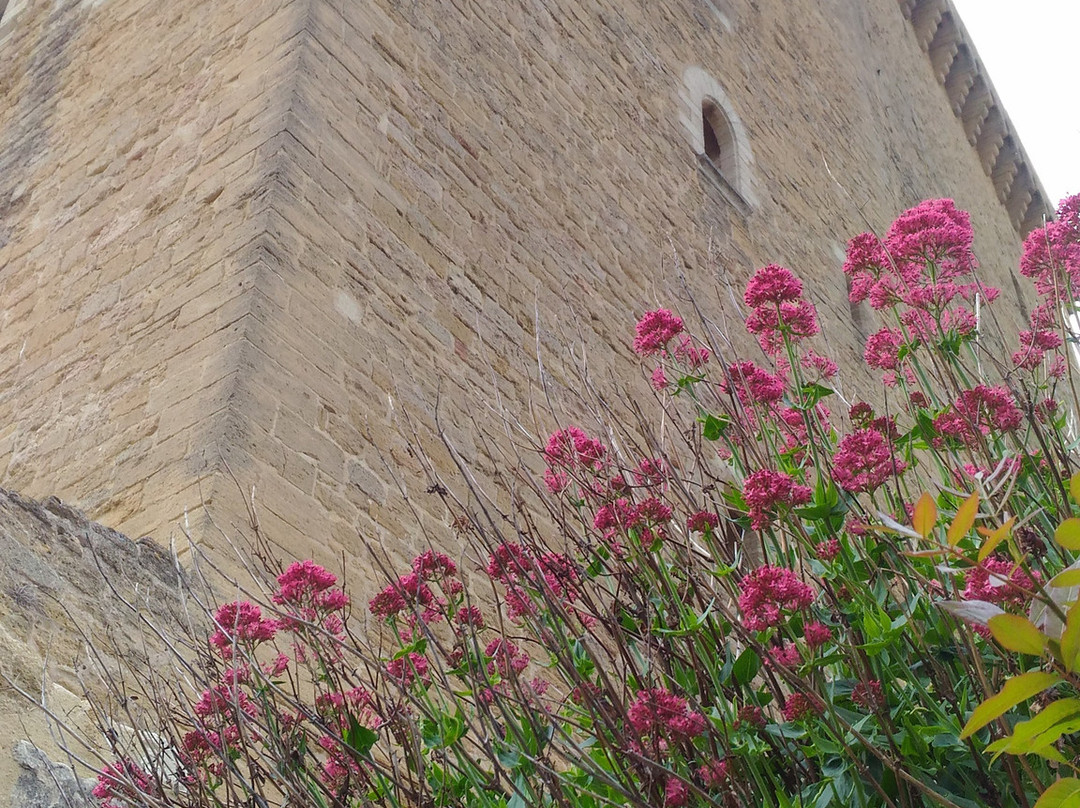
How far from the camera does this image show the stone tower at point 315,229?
3.76 m

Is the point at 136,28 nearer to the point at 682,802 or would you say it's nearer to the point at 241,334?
the point at 241,334

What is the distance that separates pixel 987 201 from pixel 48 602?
12.6 metres

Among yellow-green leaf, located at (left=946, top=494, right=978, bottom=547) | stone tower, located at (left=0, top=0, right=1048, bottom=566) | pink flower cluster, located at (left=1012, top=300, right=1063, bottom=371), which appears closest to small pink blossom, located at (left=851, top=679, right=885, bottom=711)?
yellow-green leaf, located at (left=946, top=494, right=978, bottom=547)

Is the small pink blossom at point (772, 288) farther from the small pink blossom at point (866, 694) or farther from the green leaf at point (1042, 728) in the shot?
the green leaf at point (1042, 728)

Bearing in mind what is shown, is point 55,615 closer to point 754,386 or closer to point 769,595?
point 754,386

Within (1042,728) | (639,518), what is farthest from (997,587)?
(639,518)

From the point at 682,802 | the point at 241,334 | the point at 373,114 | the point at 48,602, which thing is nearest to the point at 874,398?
the point at 373,114

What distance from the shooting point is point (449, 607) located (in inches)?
86.0

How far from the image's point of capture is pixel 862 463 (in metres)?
1.96

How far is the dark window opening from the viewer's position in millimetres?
8016

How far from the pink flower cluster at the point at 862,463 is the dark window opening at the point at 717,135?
620 centimetres

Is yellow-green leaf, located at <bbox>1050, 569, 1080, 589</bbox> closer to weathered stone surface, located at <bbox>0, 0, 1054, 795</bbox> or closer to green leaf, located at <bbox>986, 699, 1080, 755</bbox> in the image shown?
green leaf, located at <bbox>986, 699, 1080, 755</bbox>

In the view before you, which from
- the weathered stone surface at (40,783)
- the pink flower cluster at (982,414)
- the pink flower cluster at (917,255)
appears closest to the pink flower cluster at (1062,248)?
the pink flower cluster at (917,255)

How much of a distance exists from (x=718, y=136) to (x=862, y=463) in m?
6.45
